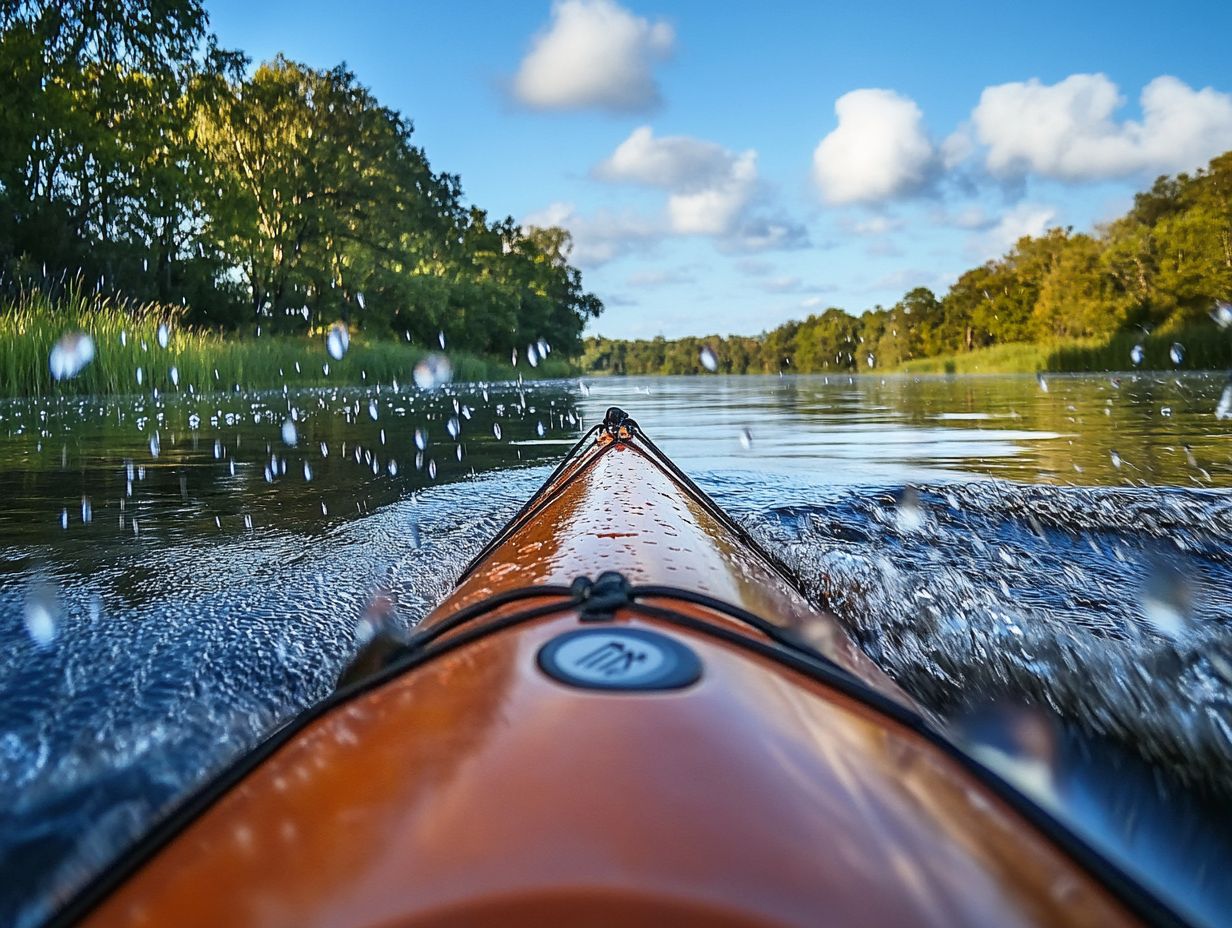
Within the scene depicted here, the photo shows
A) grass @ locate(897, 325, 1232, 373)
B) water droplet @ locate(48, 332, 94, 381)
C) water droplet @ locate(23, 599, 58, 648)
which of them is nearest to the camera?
water droplet @ locate(23, 599, 58, 648)

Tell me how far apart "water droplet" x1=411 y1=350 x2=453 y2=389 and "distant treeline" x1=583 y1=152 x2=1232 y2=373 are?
1136 inches

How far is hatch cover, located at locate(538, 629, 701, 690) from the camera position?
0.96 metres

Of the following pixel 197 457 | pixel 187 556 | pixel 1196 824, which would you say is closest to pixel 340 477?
pixel 197 457

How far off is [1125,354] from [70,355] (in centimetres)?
3989

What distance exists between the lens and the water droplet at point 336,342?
26381mm

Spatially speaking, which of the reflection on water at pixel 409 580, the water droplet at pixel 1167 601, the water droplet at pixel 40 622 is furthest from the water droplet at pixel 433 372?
the water droplet at pixel 1167 601

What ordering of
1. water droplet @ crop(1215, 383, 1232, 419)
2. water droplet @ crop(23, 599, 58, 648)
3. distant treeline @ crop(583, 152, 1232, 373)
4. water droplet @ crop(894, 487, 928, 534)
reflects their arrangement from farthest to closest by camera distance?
distant treeline @ crop(583, 152, 1232, 373)
water droplet @ crop(1215, 383, 1232, 419)
water droplet @ crop(894, 487, 928, 534)
water droplet @ crop(23, 599, 58, 648)

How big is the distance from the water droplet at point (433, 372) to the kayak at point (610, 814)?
31.0 metres

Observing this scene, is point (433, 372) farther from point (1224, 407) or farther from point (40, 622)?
point (40, 622)

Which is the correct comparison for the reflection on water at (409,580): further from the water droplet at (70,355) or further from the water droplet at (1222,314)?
the water droplet at (1222,314)

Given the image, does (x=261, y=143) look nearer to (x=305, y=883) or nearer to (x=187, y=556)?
(x=187, y=556)

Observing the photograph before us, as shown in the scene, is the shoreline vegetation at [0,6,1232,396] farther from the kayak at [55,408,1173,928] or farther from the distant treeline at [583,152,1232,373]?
the kayak at [55,408,1173,928]

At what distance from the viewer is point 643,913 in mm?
627

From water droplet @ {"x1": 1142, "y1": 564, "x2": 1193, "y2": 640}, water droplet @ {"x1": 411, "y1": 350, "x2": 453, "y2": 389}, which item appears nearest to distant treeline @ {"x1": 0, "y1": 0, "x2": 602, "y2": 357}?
water droplet @ {"x1": 411, "y1": 350, "x2": 453, "y2": 389}
